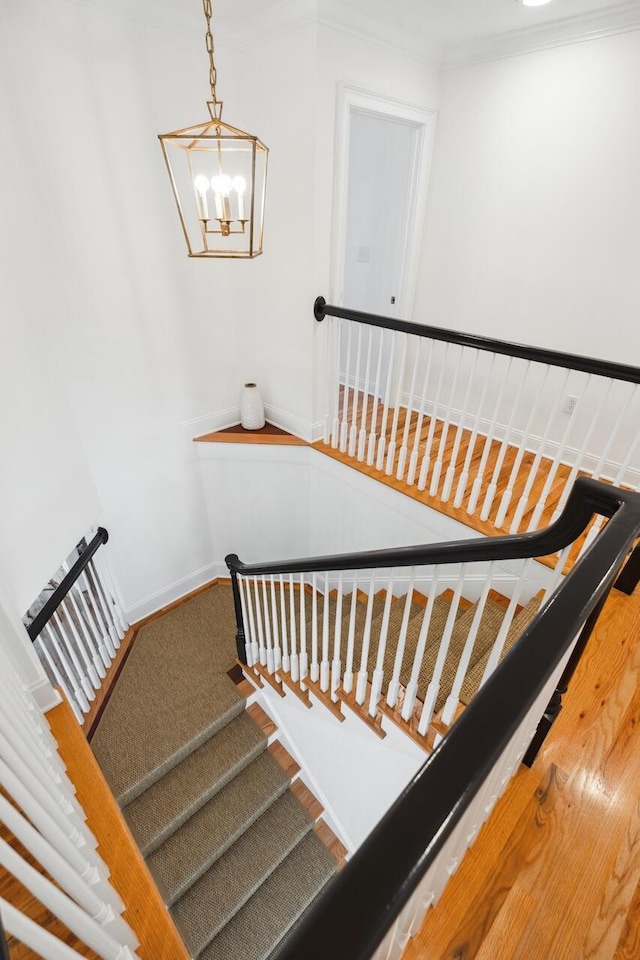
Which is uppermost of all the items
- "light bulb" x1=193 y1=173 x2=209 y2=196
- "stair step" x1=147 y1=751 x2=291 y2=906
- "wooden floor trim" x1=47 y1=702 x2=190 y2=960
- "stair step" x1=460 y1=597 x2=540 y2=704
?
"light bulb" x1=193 y1=173 x2=209 y2=196

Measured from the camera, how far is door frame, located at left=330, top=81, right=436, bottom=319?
2.57 metres

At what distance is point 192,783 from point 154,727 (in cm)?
43

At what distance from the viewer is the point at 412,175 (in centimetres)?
317

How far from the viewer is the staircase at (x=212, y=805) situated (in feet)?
8.13

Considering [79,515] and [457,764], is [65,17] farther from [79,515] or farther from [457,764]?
[457,764]

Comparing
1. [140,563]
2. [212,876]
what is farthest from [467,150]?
[212,876]

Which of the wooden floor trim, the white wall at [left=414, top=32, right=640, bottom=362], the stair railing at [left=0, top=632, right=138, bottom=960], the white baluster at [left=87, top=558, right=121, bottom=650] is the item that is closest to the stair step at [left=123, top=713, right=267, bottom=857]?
the white baluster at [left=87, top=558, right=121, bottom=650]

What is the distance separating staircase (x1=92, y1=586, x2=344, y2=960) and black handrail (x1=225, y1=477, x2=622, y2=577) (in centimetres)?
226

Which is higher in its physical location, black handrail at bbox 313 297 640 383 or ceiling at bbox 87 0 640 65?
ceiling at bbox 87 0 640 65

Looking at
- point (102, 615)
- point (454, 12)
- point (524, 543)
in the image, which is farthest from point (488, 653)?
point (454, 12)

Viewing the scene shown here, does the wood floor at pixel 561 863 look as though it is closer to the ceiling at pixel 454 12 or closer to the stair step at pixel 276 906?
the stair step at pixel 276 906

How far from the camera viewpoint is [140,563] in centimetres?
350

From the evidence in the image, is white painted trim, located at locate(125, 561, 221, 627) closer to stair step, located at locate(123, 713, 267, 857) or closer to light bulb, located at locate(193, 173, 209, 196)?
stair step, located at locate(123, 713, 267, 857)

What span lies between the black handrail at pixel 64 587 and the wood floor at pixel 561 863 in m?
2.42
